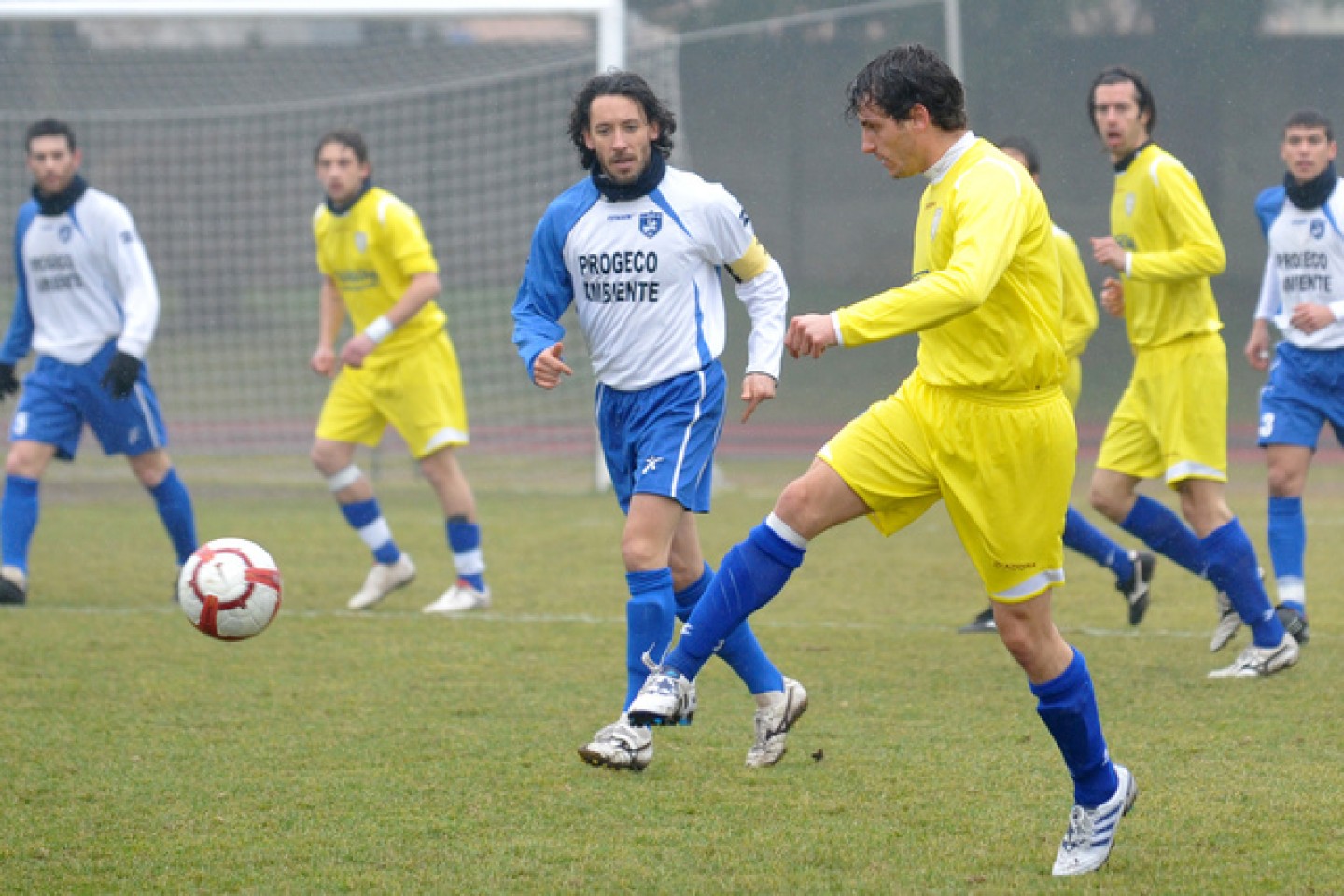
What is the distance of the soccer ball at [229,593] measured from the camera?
5043 millimetres

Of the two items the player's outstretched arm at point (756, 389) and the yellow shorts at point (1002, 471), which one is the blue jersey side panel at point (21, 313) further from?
the yellow shorts at point (1002, 471)

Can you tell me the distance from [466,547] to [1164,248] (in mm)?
3480

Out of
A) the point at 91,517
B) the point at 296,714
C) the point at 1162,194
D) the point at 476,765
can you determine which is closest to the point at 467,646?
the point at 296,714

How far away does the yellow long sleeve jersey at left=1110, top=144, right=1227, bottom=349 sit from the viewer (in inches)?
241

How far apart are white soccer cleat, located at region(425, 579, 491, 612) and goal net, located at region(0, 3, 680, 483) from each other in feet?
19.3

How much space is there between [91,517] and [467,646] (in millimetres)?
5636

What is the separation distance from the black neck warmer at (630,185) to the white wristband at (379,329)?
2.90 m

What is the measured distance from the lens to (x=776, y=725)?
4844 mm

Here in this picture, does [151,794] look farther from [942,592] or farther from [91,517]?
[91,517]

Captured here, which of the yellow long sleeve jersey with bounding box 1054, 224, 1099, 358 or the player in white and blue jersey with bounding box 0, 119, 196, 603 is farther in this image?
the player in white and blue jersey with bounding box 0, 119, 196, 603

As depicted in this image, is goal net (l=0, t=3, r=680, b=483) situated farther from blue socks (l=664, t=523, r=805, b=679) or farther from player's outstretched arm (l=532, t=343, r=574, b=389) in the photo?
blue socks (l=664, t=523, r=805, b=679)

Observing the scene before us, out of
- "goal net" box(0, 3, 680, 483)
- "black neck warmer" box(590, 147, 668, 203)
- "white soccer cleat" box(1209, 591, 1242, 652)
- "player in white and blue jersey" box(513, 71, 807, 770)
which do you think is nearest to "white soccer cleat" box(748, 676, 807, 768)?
"player in white and blue jersey" box(513, 71, 807, 770)

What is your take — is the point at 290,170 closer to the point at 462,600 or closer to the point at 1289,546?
the point at 462,600

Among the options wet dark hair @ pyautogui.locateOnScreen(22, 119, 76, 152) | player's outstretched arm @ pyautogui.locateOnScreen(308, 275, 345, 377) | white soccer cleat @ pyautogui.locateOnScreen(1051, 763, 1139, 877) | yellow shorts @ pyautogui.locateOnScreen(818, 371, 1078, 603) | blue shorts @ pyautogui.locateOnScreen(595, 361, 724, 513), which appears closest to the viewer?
white soccer cleat @ pyautogui.locateOnScreen(1051, 763, 1139, 877)
